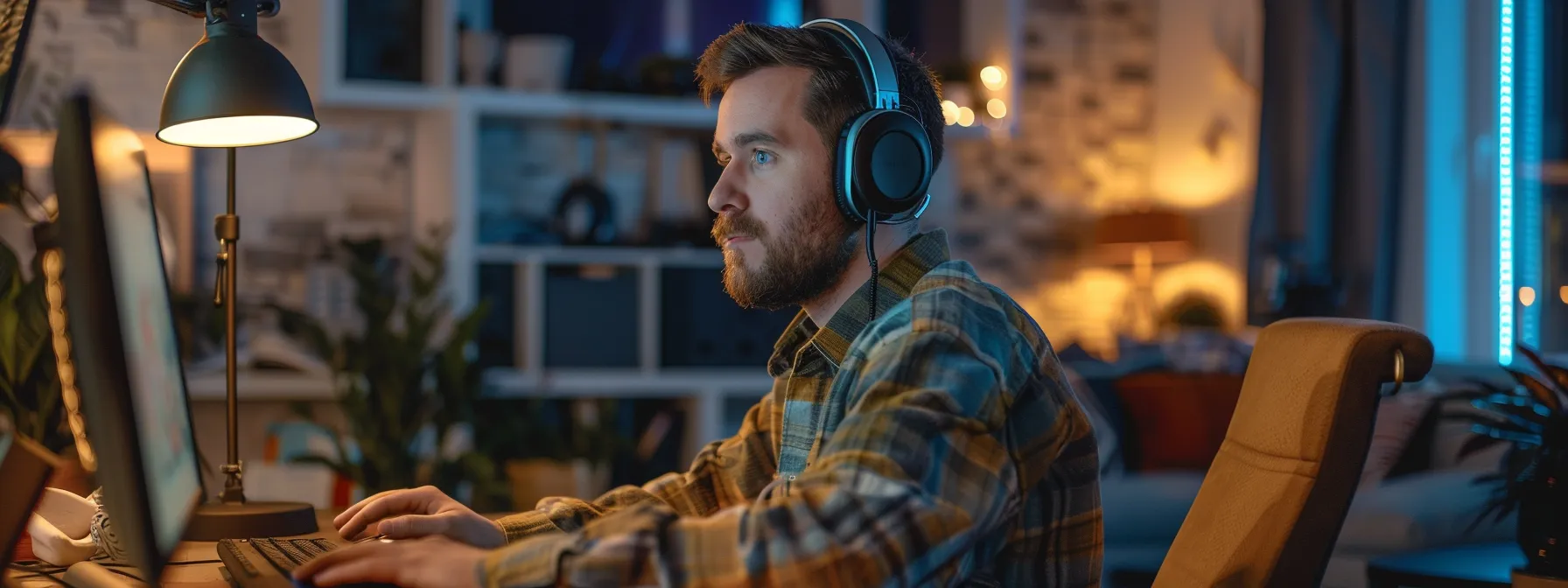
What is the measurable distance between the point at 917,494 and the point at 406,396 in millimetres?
2855

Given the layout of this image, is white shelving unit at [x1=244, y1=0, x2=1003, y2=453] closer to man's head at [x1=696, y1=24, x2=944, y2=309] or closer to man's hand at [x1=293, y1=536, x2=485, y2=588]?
man's head at [x1=696, y1=24, x2=944, y2=309]

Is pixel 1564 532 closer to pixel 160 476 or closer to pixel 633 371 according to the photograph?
pixel 160 476

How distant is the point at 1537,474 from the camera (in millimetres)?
1600

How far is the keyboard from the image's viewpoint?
1.02 metres

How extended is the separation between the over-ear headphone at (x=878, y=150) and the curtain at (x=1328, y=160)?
3479mm

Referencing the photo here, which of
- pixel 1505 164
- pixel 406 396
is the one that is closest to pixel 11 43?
pixel 406 396

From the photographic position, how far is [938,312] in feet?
3.32

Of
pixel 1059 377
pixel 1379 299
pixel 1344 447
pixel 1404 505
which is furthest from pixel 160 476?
pixel 1379 299

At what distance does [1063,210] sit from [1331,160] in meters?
0.99

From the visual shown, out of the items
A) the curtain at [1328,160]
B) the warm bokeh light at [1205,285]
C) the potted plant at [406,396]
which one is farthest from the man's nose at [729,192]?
the warm bokeh light at [1205,285]

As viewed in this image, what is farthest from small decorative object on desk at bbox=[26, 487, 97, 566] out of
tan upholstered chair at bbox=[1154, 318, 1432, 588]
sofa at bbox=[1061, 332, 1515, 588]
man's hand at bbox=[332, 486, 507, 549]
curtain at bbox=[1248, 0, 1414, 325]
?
curtain at bbox=[1248, 0, 1414, 325]

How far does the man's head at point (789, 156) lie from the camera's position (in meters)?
1.33

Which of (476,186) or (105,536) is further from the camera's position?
(476,186)

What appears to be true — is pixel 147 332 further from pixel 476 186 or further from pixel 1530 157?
pixel 1530 157
